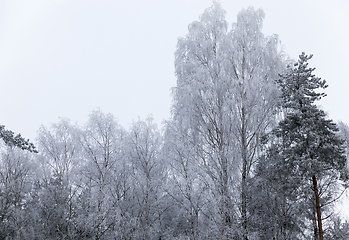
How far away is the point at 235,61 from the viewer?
46.6 feet

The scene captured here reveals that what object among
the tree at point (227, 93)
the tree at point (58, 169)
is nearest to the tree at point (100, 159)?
the tree at point (58, 169)

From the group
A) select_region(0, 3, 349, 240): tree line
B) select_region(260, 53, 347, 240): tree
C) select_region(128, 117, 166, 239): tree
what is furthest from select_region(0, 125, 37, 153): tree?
select_region(260, 53, 347, 240): tree

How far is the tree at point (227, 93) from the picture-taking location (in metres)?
12.5

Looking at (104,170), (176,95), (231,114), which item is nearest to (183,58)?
(176,95)

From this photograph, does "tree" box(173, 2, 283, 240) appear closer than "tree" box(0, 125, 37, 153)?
Yes

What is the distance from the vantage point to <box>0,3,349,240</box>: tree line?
11180 mm

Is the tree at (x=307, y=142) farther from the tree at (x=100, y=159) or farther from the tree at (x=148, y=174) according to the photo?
the tree at (x=100, y=159)

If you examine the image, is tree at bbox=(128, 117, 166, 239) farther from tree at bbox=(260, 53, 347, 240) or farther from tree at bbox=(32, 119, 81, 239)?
tree at bbox=(260, 53, 347, 240)

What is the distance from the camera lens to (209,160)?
41.7 ft

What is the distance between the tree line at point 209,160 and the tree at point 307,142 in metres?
0.04

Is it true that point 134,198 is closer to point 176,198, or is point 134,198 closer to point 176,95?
point 176,198

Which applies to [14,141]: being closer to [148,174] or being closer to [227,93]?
[148,174]

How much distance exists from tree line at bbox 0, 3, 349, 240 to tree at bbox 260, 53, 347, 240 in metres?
0.04

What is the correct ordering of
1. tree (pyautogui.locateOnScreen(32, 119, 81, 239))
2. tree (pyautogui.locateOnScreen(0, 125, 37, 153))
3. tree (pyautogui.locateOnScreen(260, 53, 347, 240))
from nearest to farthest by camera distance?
tree (pyautogui.locateOnScreen(260, 53, 347, 240))
tree (pyautogui.locateOnScreen(0, 125, 37, 153))
tree (pyautogui.locateOnScreen(32, 119, 81, 239))
